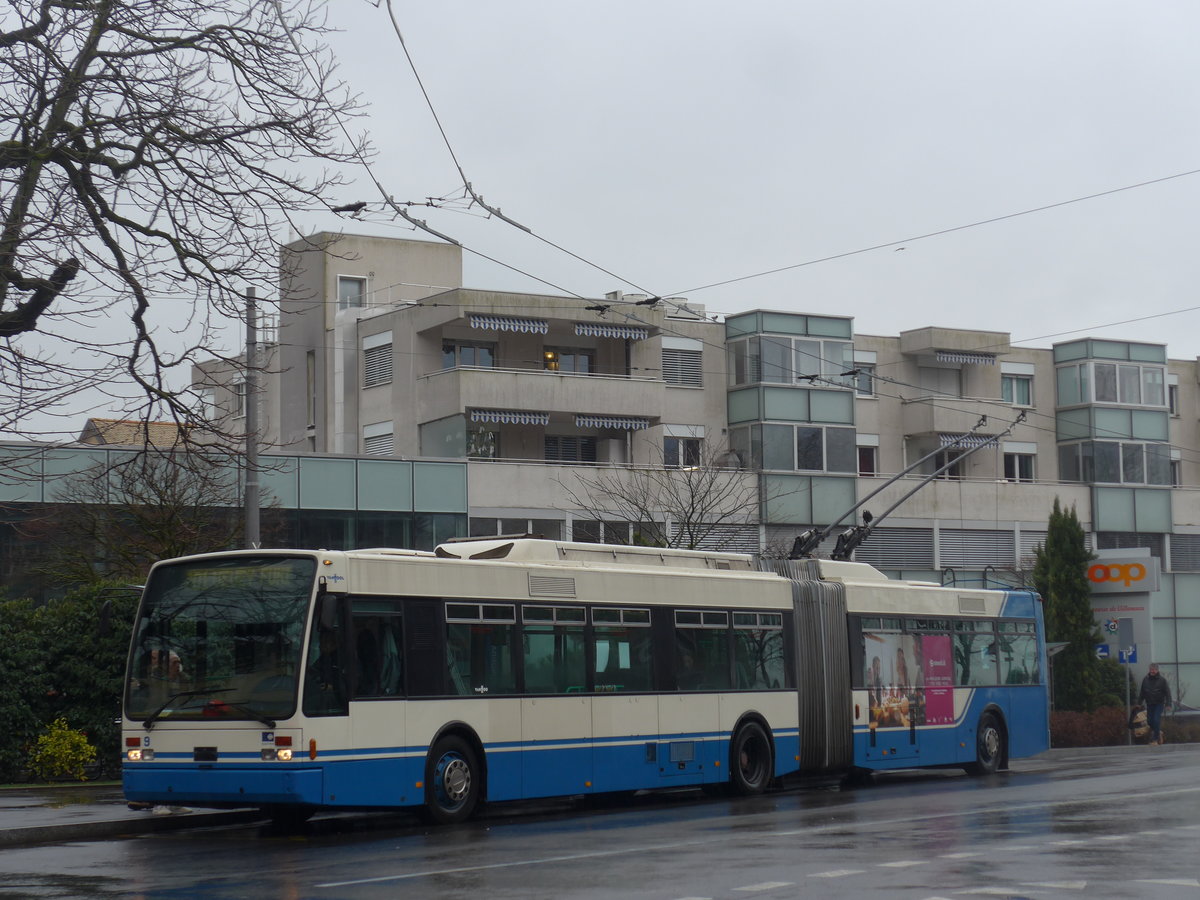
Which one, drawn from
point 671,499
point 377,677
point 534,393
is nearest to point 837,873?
point 377,677

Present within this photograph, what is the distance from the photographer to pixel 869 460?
53.8m

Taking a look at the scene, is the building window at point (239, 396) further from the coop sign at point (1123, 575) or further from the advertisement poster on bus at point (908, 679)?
the coop sign at point (1123, 575)

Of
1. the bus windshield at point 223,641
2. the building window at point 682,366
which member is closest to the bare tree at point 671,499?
the building window at point 682,366

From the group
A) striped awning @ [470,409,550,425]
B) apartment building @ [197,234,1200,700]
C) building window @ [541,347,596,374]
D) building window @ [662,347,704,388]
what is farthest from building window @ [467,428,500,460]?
building window @ [662,347,704,388]

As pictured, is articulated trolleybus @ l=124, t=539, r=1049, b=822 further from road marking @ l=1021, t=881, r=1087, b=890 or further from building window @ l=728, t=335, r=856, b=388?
building window @ l=728, t=335, r=856, b=388

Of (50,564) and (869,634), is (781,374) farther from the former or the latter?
(869,634)

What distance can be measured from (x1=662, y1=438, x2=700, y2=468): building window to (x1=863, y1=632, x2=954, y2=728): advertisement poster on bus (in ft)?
78.0

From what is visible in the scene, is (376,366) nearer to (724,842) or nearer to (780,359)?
(780,359)

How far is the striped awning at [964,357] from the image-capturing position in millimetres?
54375

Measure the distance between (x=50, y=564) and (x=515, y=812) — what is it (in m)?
17.2

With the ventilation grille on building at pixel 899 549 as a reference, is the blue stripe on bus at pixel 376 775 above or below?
below

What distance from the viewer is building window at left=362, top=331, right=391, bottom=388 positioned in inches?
1921

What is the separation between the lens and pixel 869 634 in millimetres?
23688

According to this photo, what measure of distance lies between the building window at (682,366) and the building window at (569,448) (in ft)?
10.1
